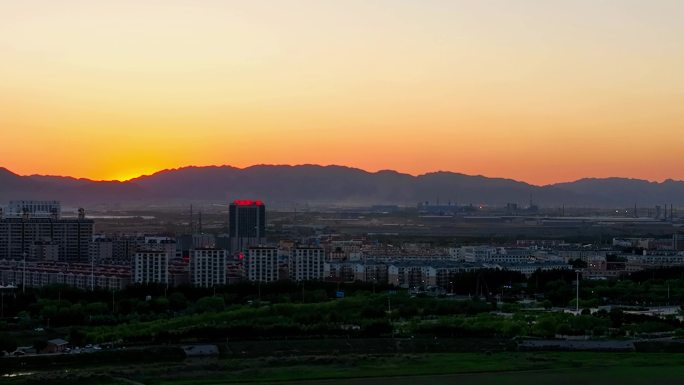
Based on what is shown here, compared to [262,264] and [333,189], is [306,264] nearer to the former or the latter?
[262,264]

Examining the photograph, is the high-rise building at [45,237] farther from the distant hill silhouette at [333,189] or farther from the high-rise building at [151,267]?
the distant hill silhouette at [333,189]

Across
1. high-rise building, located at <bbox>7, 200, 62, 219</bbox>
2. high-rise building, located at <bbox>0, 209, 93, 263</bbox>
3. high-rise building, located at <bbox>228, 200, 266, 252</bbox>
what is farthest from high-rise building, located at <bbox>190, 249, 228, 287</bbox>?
high-rise building, located at <bbox>228, 200, 266, 252</bbox>

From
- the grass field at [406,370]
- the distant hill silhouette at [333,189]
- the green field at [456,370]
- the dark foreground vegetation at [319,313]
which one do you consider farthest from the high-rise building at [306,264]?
the distant hill silhouette at [333,189]

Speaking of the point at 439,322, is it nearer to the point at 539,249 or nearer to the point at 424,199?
the point at 539,249

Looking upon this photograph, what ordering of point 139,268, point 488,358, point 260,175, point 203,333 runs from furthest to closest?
1. point 260,175
2. point 139,268
3. point 203,333
4. point 488,358

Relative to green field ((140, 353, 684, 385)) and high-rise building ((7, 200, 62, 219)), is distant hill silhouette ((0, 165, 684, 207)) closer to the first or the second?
high-rise building ((7, 200, 62, 219))

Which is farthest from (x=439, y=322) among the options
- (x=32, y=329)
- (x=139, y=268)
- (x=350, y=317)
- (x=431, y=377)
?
(x=139, y=268)

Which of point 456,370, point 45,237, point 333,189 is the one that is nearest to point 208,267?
point 45,237
